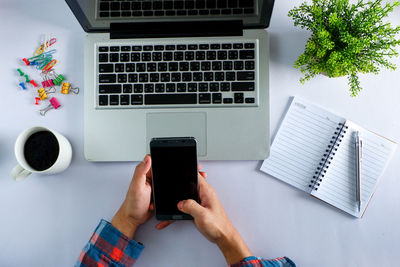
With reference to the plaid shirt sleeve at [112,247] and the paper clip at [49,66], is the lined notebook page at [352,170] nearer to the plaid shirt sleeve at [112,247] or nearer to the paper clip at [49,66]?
the plaid shirt sleeve at [112,247]

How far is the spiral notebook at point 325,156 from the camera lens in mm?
813

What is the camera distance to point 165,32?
0.83 m

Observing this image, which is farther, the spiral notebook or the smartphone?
the spiral notebook

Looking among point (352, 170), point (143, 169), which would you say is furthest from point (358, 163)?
point (143, 169)

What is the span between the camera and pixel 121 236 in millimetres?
793

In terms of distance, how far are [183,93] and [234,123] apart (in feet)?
0.51

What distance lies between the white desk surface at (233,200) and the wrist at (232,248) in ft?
0.15

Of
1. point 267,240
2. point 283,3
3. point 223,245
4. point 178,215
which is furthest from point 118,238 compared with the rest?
point 283,3

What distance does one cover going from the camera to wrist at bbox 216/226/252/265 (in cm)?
76

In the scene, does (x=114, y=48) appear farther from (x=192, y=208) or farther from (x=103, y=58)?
(x=192, y=208)

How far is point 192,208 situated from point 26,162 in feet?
1.39

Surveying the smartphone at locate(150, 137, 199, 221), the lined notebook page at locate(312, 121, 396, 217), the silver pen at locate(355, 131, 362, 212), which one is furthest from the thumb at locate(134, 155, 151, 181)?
the silver pen at locate(355, 131, 362, 212)

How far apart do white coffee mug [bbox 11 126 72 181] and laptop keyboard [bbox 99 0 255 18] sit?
352 mm

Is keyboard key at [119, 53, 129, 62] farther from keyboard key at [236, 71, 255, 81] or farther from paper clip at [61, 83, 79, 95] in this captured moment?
keyboard key at [236, 71, 255, 81]
